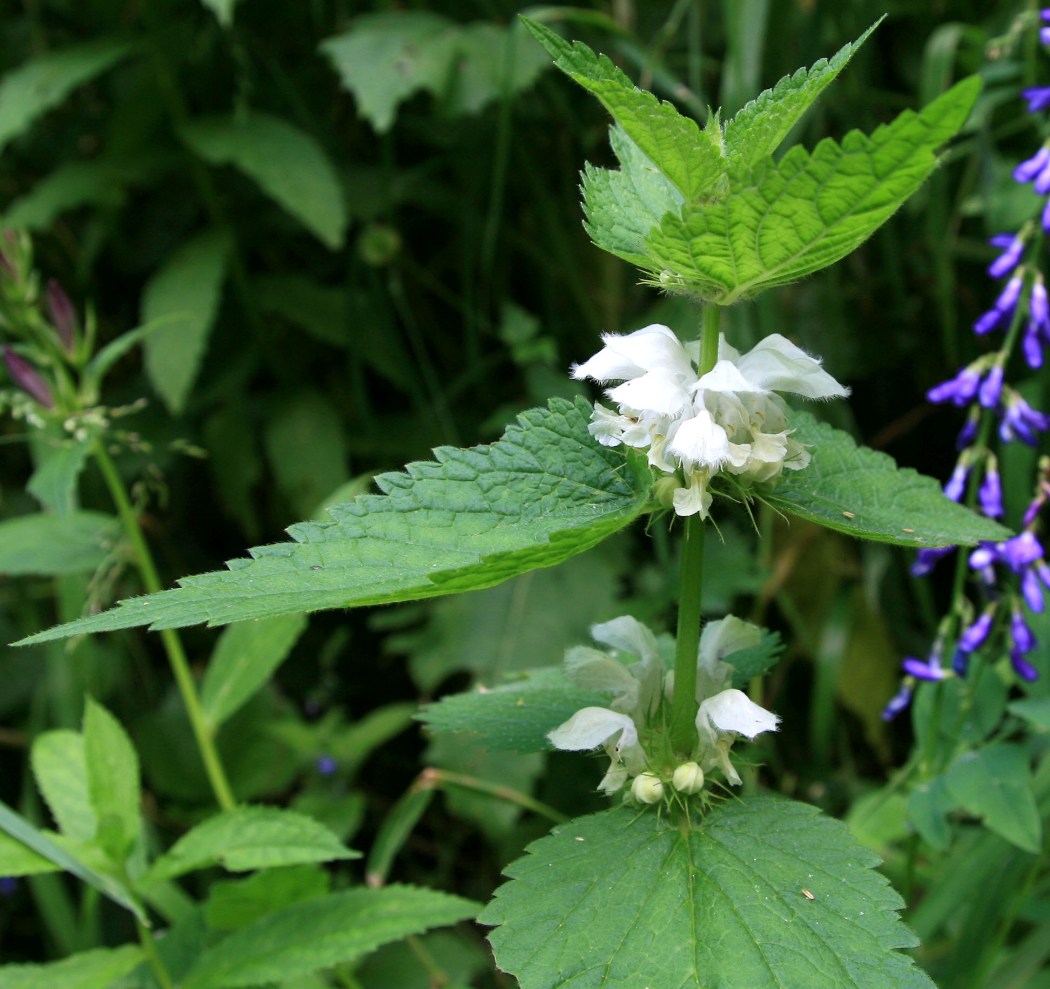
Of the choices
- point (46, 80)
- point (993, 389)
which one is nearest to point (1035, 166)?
point (993, 389)

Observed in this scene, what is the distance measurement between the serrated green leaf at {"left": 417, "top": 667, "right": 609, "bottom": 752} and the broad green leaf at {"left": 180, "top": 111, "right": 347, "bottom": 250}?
44.7 inches

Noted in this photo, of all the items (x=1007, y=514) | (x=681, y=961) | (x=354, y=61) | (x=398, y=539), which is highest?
(x=354, y=61)

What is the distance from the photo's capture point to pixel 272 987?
118 centimetres

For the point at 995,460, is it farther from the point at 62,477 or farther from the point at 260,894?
the point at 62,477

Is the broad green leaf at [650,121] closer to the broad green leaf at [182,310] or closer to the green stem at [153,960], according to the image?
the green stem at [153,960]

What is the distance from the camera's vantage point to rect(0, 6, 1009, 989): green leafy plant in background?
626mm

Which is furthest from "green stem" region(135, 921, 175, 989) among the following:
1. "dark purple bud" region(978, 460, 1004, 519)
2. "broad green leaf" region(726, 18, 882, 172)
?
"dark purple bud" region(978, 460, 1004, 519)

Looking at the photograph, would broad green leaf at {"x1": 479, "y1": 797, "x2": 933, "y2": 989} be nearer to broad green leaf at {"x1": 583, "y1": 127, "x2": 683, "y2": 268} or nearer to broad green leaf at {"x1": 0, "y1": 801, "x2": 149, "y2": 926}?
broad green leaf at {"x1": 583, "y1": 127, "x2": 683, "y2": 268}

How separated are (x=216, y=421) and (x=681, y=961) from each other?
1684mm

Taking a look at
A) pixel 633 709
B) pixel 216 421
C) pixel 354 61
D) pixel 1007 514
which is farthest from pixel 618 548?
pixel 633 709

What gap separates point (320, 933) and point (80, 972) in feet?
0.80

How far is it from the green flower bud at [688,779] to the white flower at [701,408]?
7.6 inches

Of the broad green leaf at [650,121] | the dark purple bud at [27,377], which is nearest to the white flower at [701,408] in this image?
the broad green leaf at [650,121]

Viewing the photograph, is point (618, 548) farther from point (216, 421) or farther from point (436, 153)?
point (436, 153)
